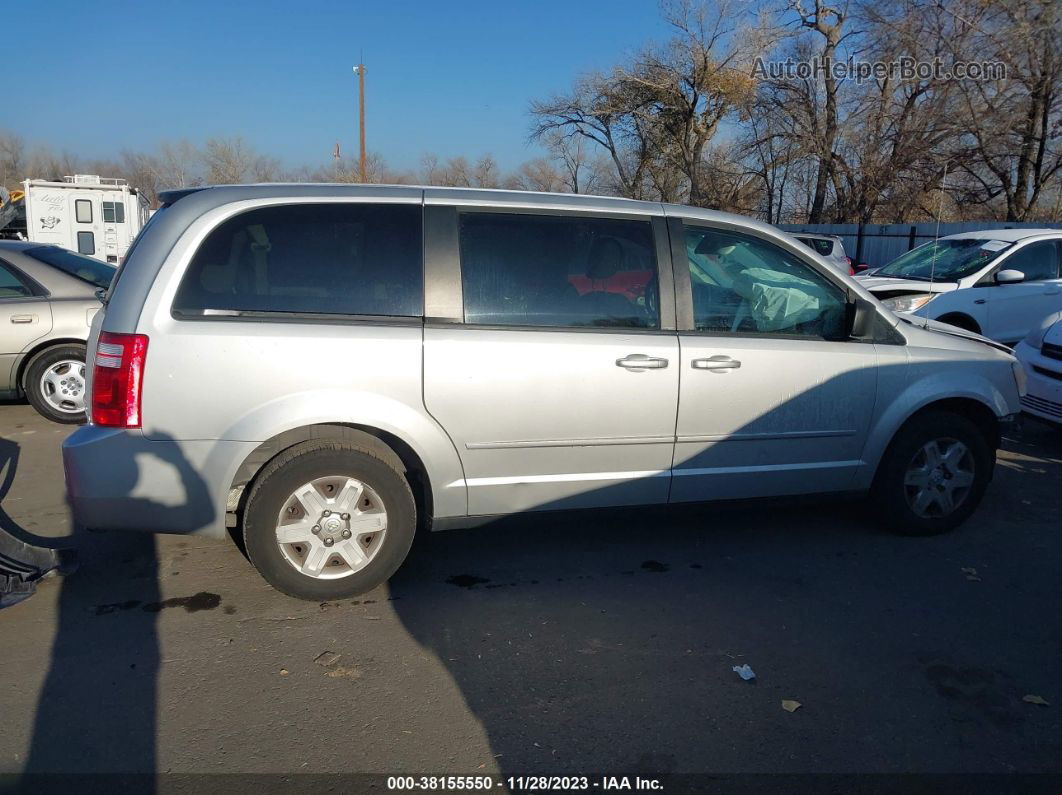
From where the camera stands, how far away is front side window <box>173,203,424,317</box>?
3551 mm

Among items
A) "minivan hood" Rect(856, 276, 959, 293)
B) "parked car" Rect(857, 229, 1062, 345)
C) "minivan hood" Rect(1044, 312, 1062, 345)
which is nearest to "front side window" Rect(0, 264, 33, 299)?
"minivan hood" Rect(856, 276, 959, 293)

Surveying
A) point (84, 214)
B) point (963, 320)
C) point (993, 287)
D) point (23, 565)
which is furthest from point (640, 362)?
point (84, 214)

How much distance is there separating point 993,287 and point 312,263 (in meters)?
8.31

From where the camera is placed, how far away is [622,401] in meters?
3.92

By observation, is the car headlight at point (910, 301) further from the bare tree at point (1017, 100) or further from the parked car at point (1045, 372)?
the bare tree at point (1017, 100)

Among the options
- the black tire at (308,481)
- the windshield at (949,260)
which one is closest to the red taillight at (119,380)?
the black tire at (308,481)

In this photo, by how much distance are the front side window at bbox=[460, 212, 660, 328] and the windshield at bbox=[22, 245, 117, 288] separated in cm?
511

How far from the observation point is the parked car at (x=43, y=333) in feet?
22.6

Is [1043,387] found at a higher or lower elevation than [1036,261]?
lower

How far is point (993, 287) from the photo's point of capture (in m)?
9.13

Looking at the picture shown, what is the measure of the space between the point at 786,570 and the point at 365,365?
96.5 inches

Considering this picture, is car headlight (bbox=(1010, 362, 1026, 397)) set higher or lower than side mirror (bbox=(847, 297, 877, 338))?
lower

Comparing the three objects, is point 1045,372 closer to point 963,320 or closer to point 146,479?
point 963,320

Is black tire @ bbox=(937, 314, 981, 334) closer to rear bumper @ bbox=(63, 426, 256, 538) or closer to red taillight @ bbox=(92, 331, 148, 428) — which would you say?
rear bumper @ bbox=(63, 426, 256, 538)
